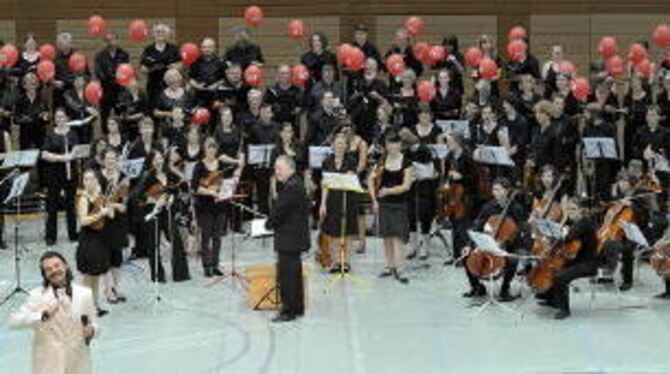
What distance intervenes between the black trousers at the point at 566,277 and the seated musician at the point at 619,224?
67cm

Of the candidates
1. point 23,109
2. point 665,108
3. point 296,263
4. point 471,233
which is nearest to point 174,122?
point 23,109

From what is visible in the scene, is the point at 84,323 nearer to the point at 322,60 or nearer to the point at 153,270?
the point at 153,270

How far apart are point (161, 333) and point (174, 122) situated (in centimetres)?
436

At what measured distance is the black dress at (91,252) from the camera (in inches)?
492

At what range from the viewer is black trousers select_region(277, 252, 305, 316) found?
1252cm

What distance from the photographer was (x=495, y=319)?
41.9 feet

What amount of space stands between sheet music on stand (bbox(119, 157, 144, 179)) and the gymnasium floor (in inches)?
46.1

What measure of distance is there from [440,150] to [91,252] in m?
4.79

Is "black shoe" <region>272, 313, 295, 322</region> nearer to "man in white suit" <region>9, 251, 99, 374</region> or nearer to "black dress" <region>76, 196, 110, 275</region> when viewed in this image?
"black dress" <region>76, 196, 110, 275</region>

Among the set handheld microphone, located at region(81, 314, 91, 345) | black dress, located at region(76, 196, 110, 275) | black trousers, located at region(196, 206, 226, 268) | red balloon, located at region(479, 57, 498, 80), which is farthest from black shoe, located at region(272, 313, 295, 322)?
red balloon, located at region(479, 57, 498, 80)

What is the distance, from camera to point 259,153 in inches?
627

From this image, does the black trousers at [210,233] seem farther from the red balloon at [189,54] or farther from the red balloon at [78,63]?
the red balloon at [78,63]

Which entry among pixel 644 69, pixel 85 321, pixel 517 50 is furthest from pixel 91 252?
pixel 644 69

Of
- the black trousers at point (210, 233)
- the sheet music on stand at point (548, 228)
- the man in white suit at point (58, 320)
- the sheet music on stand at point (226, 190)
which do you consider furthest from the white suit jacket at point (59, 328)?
the black trousers at point (210, 233)
